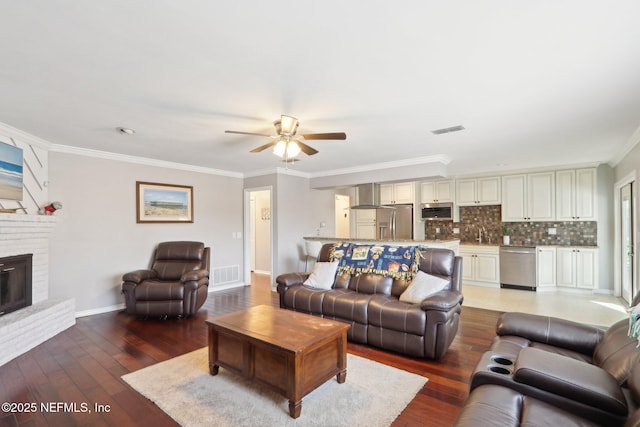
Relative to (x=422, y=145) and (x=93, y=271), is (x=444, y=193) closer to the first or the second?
(x=422, y=145)

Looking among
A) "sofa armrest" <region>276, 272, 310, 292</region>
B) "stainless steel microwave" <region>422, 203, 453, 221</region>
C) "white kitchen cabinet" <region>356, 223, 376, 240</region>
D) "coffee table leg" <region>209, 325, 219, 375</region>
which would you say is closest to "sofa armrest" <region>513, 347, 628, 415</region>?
"coffee table leg" <region>209, 325, 219, 375</region>

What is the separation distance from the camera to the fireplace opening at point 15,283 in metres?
3.28

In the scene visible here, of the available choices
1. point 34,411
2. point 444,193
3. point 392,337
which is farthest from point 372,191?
point 34,411

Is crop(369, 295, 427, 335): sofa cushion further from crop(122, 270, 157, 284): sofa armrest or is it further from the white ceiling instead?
crop(122, 270, 157, 284): sofa armrest

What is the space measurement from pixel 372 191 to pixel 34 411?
5108mm

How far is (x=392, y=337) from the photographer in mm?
3057

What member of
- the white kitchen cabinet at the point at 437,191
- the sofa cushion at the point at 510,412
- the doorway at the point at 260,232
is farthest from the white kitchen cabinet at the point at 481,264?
the sofa cushion at the point at 510,412

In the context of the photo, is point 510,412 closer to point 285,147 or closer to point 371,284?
point 371,284

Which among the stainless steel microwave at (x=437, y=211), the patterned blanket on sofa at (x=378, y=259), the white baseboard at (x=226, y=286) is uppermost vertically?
the stainless steel microwave at (x=437, y=211)

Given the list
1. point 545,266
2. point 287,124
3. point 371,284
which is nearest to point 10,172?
point 287,124

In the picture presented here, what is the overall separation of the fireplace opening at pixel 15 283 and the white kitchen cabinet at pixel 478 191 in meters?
7.41

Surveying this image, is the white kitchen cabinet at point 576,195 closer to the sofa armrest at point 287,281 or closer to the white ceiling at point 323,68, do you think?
the white ceiling at point 323,68

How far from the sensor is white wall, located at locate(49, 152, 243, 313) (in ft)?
13.7

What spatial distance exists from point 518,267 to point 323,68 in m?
5.82
